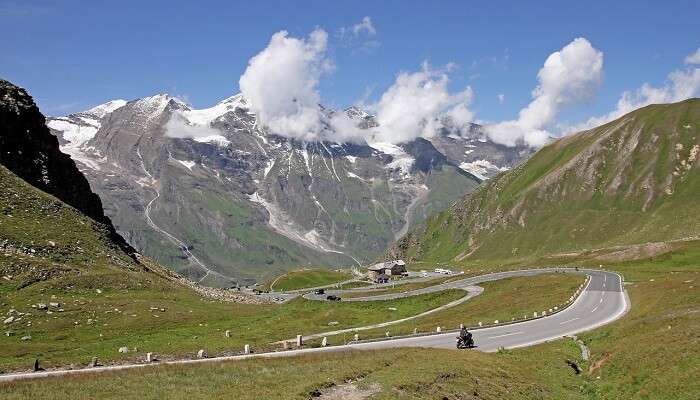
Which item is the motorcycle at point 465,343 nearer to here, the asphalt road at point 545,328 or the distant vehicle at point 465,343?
the distant vehicle at point 465,343

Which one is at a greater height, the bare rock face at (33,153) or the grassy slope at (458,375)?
the bare rock face at (33,153)

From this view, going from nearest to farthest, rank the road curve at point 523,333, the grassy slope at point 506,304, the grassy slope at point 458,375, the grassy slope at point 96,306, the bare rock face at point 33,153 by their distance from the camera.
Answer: the grassy slope at point 458,375, the road curve at point 523,333, the grassy slope at point 96,306, the grassy slope at point 506,304, the bare rock face at point 33,153

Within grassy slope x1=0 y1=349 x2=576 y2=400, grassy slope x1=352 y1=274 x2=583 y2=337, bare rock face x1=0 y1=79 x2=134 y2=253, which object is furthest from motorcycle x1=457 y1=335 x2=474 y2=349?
bare rock face x1=0 y1=79 x2=134 y2=253

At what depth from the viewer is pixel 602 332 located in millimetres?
54375

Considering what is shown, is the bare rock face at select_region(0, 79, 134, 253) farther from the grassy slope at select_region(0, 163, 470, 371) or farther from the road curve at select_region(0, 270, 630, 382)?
the road curve at select_region(0, 270, 630, 382)

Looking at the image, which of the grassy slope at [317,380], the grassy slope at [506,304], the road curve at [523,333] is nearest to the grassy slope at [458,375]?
the grassy slope at [317,380]

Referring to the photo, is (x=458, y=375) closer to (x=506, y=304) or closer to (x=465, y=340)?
(x=465, y=340)

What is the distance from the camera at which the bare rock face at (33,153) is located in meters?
115

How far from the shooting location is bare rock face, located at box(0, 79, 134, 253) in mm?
115000

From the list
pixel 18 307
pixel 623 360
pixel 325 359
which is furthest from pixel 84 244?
pixel 623 360

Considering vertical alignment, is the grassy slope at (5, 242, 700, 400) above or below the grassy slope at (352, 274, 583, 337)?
above

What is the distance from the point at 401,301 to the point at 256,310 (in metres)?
31.5

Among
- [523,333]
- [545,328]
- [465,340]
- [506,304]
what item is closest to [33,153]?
[506,304]

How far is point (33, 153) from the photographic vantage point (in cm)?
12169
